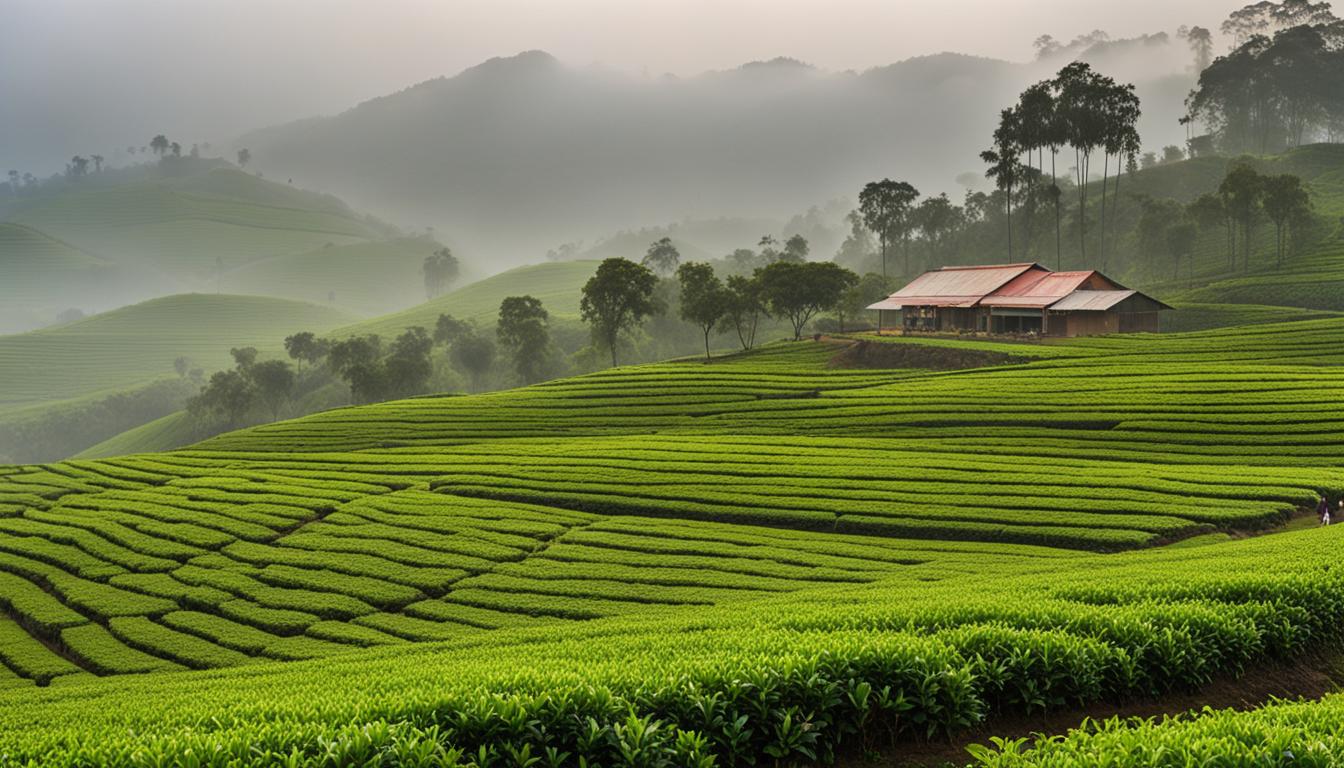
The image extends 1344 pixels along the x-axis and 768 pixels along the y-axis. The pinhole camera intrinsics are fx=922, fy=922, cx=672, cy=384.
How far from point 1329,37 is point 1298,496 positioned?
18973 centimetres

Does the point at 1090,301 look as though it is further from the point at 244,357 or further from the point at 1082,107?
the point at 244,357

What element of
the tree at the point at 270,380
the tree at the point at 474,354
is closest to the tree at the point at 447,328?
the tree at the point at 474,354

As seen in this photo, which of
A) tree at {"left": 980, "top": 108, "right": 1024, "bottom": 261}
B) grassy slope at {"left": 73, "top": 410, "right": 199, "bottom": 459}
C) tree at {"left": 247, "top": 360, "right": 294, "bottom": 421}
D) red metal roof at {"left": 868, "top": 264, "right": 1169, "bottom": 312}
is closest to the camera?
red metal roof at {"left": 868, "top": 264, "right": 1169, "bottom": 312}

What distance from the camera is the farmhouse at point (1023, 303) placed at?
3477 inches

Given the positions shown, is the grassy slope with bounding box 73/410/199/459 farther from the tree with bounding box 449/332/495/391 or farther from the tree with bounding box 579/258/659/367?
the tree with bounding box 579/258/659/367

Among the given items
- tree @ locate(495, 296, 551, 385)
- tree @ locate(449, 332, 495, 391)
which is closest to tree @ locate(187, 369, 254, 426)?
tree @ locate(449, 332, 495, 391)

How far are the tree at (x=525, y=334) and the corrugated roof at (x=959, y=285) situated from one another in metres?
58.3

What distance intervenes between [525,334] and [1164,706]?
131 metres

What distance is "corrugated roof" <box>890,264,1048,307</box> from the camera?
318ft

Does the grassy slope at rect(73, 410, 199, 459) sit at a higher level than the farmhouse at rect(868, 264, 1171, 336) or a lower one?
lower

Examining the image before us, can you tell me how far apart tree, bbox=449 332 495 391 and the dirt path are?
151 m

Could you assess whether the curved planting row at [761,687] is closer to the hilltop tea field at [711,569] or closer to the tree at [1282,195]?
the hilltop tea field at [711,569]

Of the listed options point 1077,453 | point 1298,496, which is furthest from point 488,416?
point 1298,496

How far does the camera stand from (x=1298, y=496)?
36.2 meters
